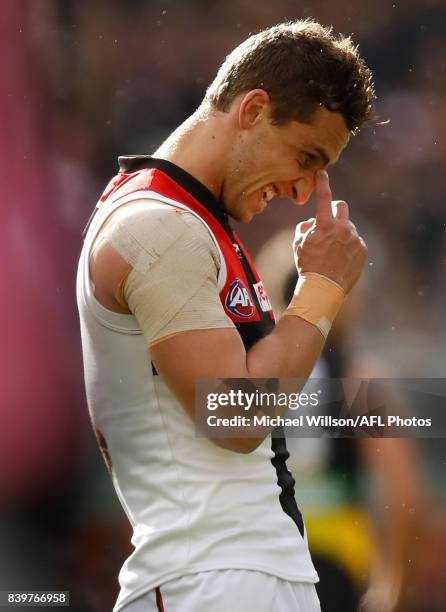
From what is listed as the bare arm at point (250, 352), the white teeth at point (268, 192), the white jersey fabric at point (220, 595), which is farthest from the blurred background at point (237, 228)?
the white jersey fabric at point (220, 595)

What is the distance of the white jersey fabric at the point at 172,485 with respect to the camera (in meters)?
1.13

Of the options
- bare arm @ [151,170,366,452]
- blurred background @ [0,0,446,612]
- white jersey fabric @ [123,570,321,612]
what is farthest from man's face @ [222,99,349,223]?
blurred background @ [0,0,446,612]

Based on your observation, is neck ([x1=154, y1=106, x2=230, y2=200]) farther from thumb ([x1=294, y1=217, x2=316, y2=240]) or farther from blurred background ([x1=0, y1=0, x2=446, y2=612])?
blurred background ([x1=0, y1=0, x2=446, y2=612])

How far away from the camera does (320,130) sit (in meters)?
1.30

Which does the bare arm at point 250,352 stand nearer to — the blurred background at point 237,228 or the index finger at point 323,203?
the index finger at point 323,203

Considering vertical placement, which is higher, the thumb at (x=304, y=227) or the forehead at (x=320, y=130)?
the forehead at (x=320, y=130)

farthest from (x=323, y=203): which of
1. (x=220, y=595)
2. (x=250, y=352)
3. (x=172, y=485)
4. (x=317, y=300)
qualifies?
(x=220, y=595)

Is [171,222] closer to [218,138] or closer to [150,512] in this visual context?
[218,138]

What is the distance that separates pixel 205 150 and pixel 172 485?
503 mm

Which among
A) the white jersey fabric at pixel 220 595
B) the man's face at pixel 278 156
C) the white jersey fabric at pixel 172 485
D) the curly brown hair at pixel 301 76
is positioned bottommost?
the white jersey fabric at pixel 220 595

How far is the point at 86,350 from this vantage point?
1244 mm

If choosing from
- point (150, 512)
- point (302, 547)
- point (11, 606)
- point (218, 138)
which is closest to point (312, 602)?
point (302, 547)

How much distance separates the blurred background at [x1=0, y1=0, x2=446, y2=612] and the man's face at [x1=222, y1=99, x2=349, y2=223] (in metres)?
1.47

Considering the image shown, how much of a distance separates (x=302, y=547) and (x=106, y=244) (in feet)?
1.68
